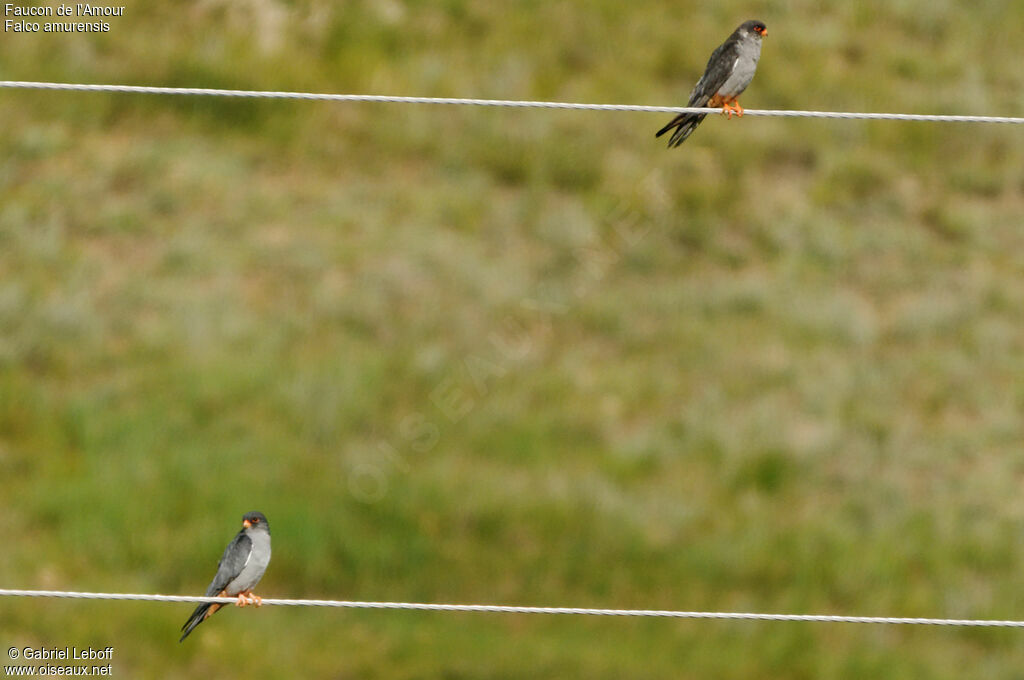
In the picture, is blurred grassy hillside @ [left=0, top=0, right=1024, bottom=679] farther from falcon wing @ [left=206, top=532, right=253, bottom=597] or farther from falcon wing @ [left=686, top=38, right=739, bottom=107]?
falcon wing @ [left=686, top=38, right=739, bottom=107]

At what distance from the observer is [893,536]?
478 inches

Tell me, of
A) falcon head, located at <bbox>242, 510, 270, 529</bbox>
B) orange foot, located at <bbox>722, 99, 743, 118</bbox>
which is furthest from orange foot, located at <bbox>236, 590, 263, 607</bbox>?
orange foot, located at <bbox>722, 99, 743, 118</bbox>

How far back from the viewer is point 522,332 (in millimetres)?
13734

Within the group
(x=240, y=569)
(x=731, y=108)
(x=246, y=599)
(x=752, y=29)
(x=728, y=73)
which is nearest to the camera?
(x=246, y=599)

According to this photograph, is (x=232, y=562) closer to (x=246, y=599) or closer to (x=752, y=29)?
(x=246, y=599)

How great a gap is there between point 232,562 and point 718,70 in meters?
3.79

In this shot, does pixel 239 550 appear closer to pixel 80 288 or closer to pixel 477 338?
pixel 477 338

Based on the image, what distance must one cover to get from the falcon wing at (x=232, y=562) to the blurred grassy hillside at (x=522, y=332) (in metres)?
3.37

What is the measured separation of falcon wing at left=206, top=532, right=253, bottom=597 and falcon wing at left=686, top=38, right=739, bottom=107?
3.52 m

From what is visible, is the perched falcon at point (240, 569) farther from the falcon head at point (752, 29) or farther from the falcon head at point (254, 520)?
the falcon head at point (752, 29)

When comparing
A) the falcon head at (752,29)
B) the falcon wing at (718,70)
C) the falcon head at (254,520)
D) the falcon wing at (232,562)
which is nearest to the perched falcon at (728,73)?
the falcon wing at (718,70)

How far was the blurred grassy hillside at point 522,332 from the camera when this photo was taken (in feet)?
37.6

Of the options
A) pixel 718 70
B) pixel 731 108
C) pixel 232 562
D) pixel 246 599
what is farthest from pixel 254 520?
pixel 718 70

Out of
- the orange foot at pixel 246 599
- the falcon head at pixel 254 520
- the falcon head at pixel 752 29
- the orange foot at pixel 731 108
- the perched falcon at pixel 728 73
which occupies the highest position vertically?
the falcon head at pixel 752 29
